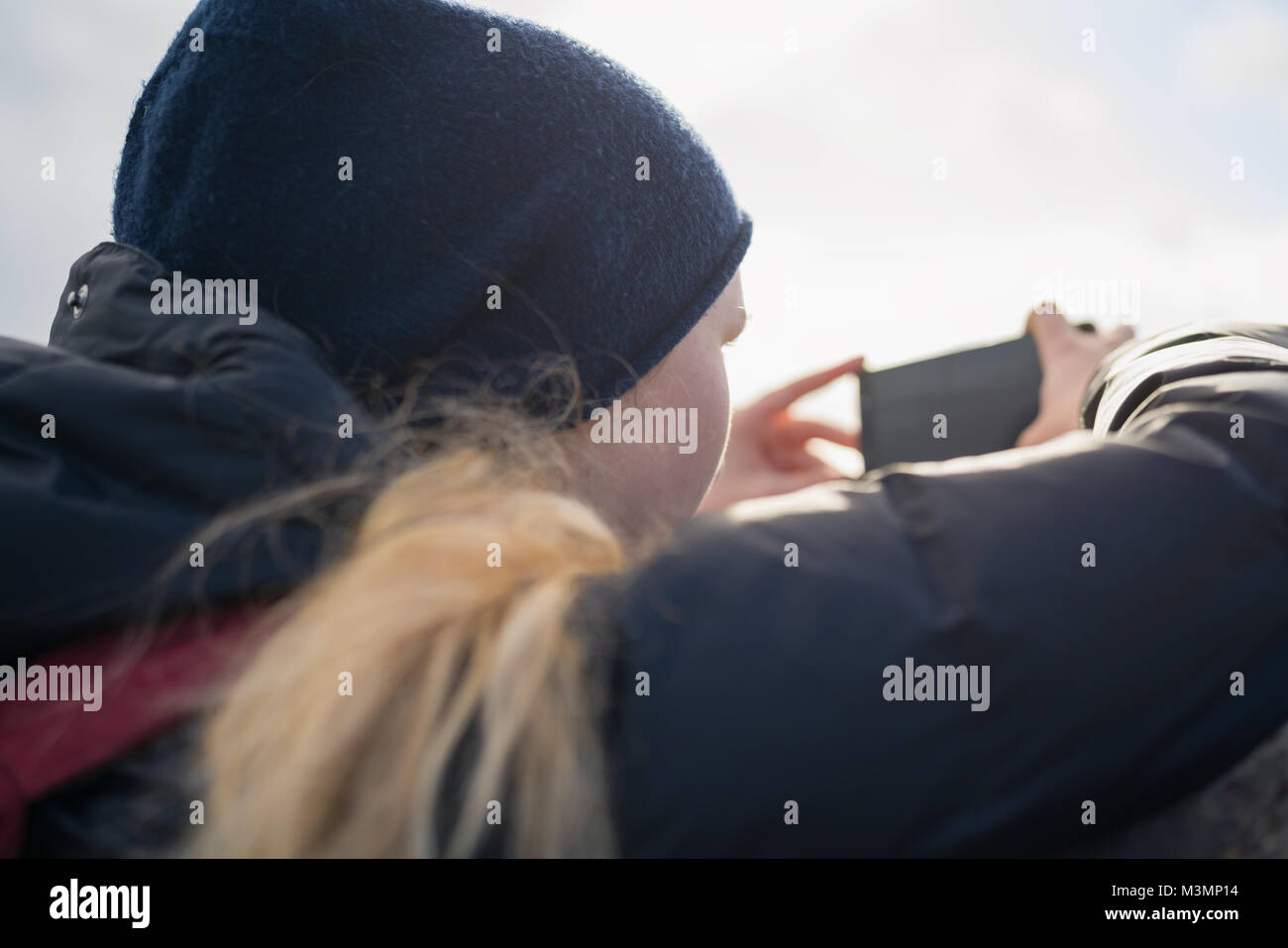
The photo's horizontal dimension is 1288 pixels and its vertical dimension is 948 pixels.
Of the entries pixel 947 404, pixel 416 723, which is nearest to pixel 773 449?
pixel 947 404

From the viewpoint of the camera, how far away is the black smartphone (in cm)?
242

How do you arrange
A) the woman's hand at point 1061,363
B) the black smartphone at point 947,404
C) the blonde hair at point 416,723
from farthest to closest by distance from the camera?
the black smartphone at point 947,404 < the woman's hand at point 1061,363 < the blonde hair at point 416,723

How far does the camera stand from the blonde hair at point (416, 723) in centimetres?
53

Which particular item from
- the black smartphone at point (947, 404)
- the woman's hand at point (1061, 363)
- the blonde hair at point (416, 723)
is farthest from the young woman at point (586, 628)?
the black smartphone at point (947, 404)

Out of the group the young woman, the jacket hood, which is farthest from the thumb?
the jacket hood

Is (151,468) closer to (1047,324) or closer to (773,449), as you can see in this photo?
(773,449)

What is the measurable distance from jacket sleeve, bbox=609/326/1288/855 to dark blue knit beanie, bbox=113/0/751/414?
2.07ft

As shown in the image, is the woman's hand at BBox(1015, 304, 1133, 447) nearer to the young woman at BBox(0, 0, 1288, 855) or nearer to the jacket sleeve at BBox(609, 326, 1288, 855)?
the young woman at BBox(0, 0, 1288, 855)

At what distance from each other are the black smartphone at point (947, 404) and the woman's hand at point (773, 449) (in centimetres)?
20

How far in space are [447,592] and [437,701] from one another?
73 millimetres

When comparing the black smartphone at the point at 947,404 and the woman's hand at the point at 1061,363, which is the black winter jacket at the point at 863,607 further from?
the black smartphone at the point at 947,404

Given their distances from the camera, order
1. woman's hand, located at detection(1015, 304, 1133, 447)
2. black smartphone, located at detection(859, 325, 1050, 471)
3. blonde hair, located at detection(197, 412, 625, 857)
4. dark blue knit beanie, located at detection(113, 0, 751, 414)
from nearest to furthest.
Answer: blonde hair, located at detection(197, 412, 625, 857)
dark blue knit beanie, located at detection(113, 0, 751, 414)
woman's hand, located at detection(1015, 304, 1133, 447)
black smartphone, located at detection(859, 325, 1050, 471)
